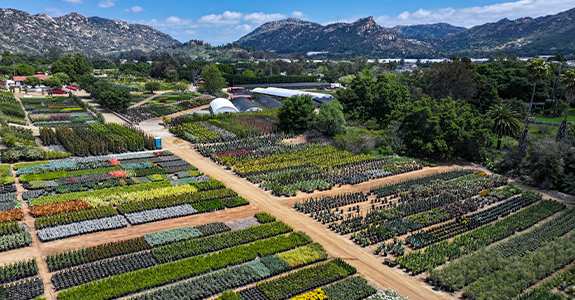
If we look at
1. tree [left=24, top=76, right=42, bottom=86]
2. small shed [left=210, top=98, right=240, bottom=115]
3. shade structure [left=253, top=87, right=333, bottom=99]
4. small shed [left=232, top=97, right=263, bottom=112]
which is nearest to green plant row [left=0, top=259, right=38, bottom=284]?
small shed [left=210, top=98, right=240, bottom=115]

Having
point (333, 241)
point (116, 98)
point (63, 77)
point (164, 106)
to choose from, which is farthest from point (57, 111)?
point (333, 241)

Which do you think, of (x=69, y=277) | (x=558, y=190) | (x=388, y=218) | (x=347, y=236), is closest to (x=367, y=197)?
(x=388, y=218)

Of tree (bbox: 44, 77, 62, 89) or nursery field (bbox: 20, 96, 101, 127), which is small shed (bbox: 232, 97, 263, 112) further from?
tree (bbox: 44, 77, 62, 89)

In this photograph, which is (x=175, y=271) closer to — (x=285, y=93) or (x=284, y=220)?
(x=284, y=220)

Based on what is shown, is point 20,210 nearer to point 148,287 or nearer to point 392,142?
point 148,287

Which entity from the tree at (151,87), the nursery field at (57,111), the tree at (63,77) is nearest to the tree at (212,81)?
the tree at (151,87)
